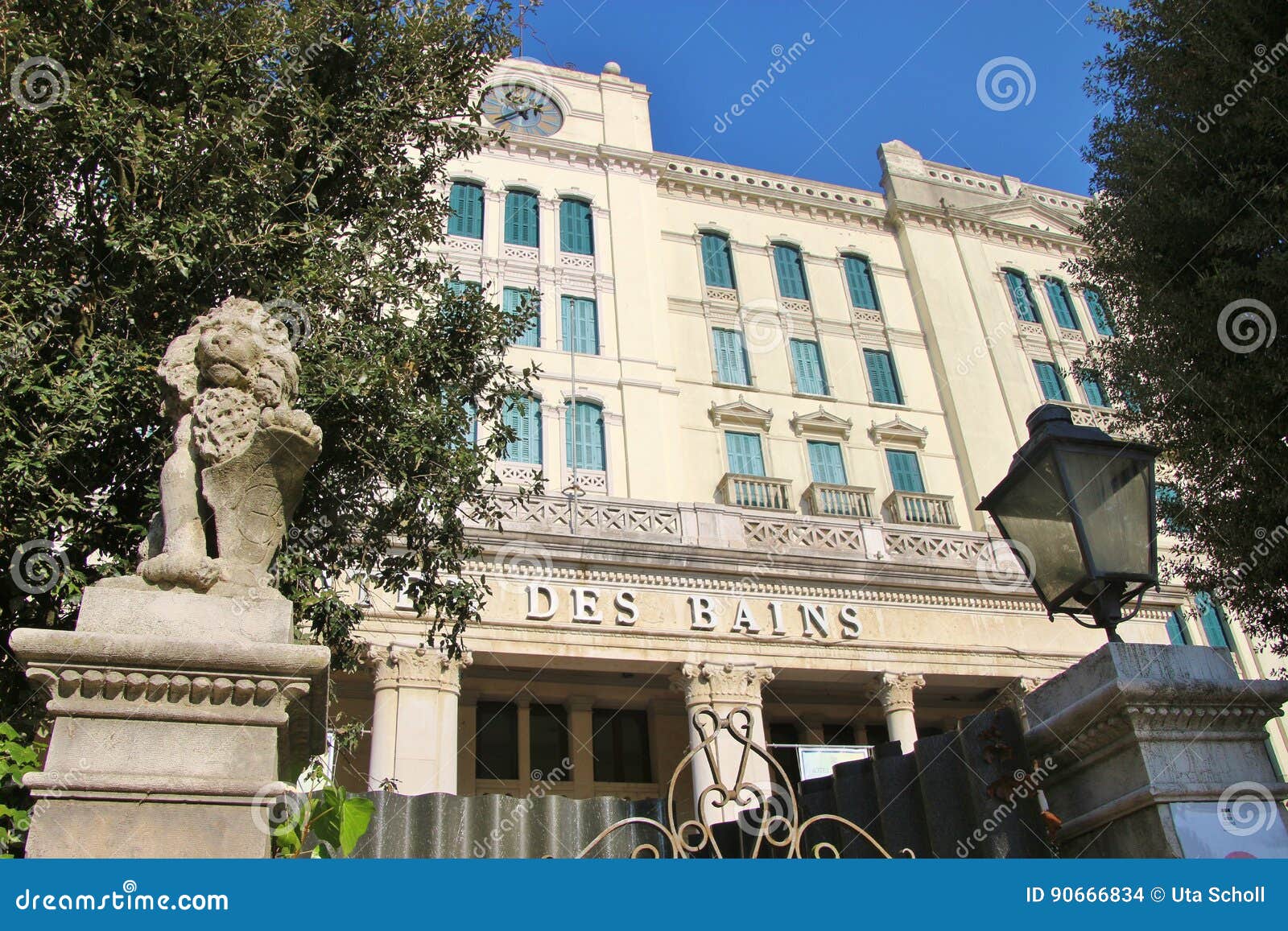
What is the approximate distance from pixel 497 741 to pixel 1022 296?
2099cm

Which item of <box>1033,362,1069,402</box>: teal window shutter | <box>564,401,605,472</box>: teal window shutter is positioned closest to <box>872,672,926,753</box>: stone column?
<box>564,401,605,472</box>: teal window shutter

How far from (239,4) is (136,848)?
26.7 ft

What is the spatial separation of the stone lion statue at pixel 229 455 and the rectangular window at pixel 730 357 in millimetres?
21154

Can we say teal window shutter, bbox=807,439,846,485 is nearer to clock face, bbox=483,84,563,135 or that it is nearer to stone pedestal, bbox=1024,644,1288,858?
clock face, bbox=483,84,563,135

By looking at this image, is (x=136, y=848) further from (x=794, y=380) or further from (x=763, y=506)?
(x=794, y=380)

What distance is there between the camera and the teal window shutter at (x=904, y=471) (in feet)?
82.6

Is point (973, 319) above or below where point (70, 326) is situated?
above

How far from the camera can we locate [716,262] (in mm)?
27344

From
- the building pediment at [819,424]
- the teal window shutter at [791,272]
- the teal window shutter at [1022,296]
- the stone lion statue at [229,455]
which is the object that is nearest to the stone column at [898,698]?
the building pediment at [819,424]

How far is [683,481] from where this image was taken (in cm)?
2317

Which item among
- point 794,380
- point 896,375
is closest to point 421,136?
point 794,380

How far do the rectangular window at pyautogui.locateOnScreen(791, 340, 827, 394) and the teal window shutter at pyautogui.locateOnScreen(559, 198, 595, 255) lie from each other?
6110 mm

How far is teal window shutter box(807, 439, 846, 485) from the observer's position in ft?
80.5

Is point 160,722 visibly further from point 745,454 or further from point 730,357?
point 730,357
